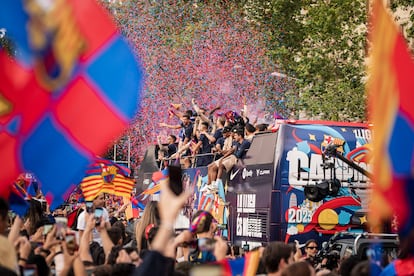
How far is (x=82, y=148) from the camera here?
564 centimetres

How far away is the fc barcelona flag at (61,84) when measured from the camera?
5633 mm

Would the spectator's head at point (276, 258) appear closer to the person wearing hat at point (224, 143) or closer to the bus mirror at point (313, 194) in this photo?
the bus mirror at point (313, 194)

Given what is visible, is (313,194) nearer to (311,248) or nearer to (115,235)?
(311,248)

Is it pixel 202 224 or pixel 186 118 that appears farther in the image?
pixel 186 118

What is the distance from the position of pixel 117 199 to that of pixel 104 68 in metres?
30.8

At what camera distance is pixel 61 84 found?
5816 mm

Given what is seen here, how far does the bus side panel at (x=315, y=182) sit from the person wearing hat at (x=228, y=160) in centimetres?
158

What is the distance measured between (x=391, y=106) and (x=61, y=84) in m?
1.75

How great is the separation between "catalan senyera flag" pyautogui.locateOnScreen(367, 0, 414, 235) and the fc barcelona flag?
4.25 feet

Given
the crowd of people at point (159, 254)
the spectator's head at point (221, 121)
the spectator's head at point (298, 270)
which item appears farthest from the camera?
the spectator's head at point (221, 121)

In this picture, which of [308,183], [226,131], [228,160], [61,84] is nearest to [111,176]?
[228,160]

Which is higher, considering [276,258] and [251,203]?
[251,203]

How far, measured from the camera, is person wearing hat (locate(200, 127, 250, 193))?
1786cm

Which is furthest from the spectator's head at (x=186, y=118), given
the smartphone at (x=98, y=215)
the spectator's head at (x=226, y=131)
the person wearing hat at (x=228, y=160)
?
the smartphone at (x=98, y=215)
